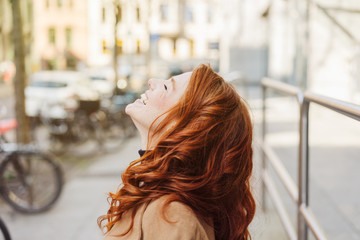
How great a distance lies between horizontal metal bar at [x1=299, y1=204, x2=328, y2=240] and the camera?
236 cm

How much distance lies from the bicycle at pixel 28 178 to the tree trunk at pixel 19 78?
0.96 metres

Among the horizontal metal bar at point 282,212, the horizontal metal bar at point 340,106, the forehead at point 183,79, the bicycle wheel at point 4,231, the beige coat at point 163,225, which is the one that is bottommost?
the horizontal metal bar at point 282,212

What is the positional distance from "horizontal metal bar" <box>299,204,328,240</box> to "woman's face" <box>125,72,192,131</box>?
116 cm

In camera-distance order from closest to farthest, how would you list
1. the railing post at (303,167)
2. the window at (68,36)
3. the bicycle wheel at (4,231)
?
the railing post at (303,167) < the bicycle wheel at (4,231) < the window at (68,36)

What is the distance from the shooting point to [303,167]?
9.39 feet

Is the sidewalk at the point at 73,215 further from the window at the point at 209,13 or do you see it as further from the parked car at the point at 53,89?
the window at the point at 209,13

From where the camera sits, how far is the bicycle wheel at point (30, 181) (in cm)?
503

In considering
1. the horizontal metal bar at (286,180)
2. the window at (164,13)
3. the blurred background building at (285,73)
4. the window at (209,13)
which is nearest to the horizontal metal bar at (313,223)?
the horizontal metal bar at (286,180)

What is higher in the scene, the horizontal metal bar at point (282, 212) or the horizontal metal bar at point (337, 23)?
the horizontal metal bar at point (337, 23)

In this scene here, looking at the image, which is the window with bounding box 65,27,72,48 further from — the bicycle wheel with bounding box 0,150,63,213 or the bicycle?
the bicycle wheel with bounding box 0,150,63,213

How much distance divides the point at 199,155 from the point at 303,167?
4.94ft

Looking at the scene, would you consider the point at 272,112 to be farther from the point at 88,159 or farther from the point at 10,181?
the point at 10,181

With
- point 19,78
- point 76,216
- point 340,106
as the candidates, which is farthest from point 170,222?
point 19,78

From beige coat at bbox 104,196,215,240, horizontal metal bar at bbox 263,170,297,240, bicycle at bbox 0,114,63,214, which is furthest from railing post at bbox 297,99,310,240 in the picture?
bicycle at bbox 0,114,63,214
